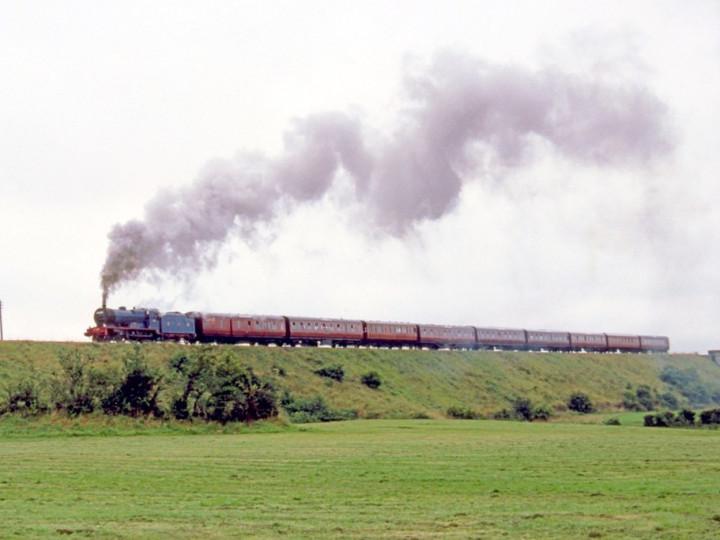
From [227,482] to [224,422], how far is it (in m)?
22.2

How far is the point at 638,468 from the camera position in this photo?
26.1m

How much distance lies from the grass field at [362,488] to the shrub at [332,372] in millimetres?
27190

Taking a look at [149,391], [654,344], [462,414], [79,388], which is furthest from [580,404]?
[654,344]

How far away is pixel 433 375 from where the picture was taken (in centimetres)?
7556

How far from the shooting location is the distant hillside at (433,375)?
187ft

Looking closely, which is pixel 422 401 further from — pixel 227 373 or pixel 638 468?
pixel 638 468

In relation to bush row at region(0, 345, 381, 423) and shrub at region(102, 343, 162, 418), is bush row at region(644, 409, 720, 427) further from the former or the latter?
shrub at region(102, 343, 162, 418)

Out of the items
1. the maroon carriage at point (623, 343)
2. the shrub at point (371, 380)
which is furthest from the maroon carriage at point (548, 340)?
the shrub at point (371, 380)

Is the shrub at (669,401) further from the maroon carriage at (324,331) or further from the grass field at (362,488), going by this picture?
the grass field at (362,488)

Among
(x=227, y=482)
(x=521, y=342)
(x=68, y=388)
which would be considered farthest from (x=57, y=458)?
(x=521, y=342)

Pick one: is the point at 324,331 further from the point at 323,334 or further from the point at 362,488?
the point at 362,488

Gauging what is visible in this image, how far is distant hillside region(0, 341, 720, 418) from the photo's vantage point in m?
57.0

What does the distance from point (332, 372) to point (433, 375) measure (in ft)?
40.2

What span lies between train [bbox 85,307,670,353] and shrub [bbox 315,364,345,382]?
5.98 meters
